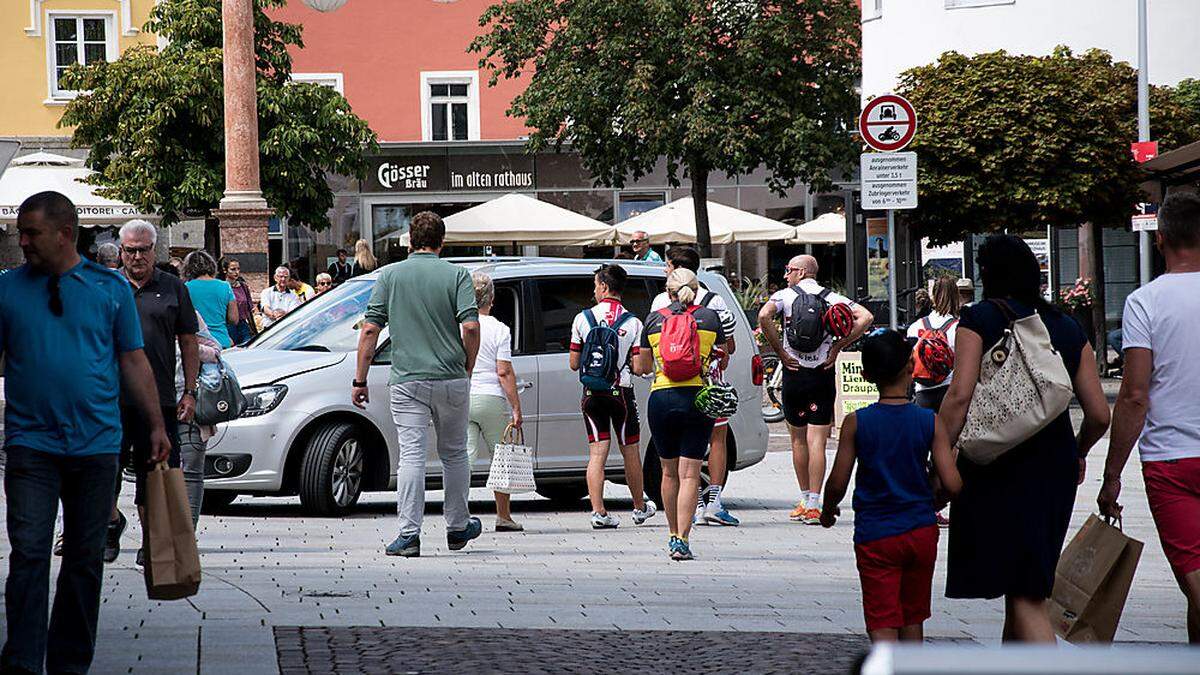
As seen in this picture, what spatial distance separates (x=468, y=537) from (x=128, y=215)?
23891 millimetres

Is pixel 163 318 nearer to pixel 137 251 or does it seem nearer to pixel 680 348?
pixel 137 251

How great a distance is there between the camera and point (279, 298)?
72.1 ft

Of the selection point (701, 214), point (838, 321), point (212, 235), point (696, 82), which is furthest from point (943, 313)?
point (212, 235)

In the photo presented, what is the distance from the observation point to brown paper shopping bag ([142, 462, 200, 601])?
21.3 feet

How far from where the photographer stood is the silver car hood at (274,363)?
12.7 metres

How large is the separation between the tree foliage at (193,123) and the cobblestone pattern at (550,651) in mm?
26333

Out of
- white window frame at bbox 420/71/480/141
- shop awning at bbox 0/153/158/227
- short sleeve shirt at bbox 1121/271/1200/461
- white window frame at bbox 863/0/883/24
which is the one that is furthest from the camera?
white window frame at bbox 420/71/480/141

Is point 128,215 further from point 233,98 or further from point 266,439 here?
point 266,439

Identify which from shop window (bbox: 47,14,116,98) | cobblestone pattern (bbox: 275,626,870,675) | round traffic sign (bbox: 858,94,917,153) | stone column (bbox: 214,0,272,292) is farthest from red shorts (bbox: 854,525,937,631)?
shop window (bbox: 47,14,116,98)

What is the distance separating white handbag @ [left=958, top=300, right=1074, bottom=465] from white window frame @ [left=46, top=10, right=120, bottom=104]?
3571 centimetres

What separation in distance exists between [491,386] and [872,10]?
82.1 feet

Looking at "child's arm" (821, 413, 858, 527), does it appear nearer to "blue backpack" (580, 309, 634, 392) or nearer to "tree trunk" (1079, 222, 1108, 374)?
"blue backpack" (580, 309, 634, 392)

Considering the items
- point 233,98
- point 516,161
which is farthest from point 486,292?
point 516,161

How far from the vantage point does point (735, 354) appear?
550 inches
